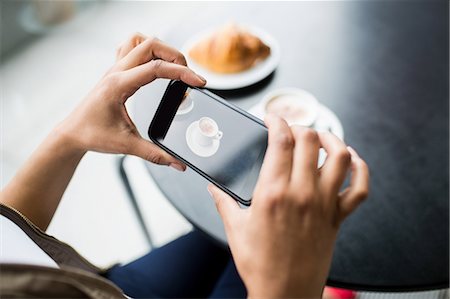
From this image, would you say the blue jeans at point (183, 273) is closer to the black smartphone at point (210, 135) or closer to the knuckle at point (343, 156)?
the black smartphone at point (210, 135)

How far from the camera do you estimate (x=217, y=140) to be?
2.08ft

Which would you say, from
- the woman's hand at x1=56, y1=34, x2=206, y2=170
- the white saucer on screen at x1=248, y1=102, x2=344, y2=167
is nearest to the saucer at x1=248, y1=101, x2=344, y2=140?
the white saucer on screen at x1=248, y1=102, x2=344, y2=167

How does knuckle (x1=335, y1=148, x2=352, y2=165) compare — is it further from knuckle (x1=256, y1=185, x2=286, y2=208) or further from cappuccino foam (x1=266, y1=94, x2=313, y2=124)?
cappuccino foam (x1=266, y1=94, x2=313, y2=124)

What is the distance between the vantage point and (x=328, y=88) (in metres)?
0.87

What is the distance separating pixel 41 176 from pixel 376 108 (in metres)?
0.63

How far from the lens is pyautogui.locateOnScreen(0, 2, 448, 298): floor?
135cm

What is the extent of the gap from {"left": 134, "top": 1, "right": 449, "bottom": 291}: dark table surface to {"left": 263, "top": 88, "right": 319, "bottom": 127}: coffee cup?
0.05m

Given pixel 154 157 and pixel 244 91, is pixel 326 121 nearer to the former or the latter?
pixel 244 91

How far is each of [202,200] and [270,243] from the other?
1.08 feet

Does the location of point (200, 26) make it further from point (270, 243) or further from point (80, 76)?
point (80, 76)

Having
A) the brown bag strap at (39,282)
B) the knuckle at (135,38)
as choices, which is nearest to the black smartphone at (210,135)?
the knuckle at (135,38)

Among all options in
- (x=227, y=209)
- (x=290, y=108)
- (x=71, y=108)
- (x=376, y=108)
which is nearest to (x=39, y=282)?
(x=227, y=209)

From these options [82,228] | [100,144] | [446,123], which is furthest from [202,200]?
[82,228]

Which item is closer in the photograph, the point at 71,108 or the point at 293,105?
the point at 293,105
